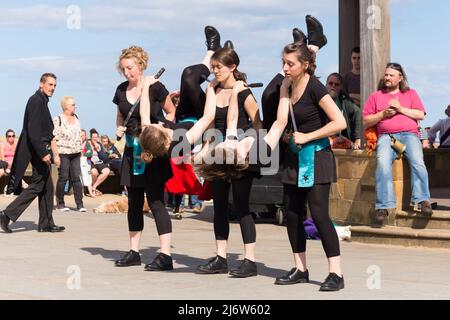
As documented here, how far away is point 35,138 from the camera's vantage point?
1180cm

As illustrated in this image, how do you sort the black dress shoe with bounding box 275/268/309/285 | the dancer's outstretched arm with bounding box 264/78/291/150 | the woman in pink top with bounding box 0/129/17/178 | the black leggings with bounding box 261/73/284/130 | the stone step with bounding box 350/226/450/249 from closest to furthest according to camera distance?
the dancer's outstretched arm with bounding box 264/78/291/150
the black dress shoe with bounding box 275/268/309/285
the black leggings with bounding box 261/73/284/130
the stone step with bounding box 350/226/450/249
the woman in pink top with bounding box 0/129/17/178

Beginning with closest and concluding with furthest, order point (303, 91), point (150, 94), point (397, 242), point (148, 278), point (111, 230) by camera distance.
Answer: point (303, 91), point (148, 278), point (150, 94), point (397, 242), point (111, 230)

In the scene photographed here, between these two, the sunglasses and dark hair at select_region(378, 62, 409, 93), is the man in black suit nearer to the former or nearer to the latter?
the sunglasses

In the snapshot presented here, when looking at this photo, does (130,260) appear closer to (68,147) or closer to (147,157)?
(147,157)

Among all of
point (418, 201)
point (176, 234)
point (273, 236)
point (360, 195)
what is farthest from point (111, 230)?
point (418, 201)

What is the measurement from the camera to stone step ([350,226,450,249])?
1020 centimetres

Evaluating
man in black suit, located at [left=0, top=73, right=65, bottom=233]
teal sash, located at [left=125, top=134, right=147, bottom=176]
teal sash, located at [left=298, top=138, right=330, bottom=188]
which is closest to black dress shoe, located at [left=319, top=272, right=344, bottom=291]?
teal sash, located at [left=298, top=138, right=330, bottom=188]

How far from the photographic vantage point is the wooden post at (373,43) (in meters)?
11.6

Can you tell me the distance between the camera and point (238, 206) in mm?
8227

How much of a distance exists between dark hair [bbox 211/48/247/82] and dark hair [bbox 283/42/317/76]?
758 millimetres

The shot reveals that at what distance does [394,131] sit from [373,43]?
147 centimetres

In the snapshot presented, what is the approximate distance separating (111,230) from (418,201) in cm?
386

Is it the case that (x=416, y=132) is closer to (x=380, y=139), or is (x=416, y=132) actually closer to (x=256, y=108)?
(x=380, y=139)

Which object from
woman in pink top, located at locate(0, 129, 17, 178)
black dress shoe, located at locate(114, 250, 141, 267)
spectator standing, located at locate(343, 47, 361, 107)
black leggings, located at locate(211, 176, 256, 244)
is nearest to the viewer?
black leggings, located at locate(211, 176, 256, 244)
